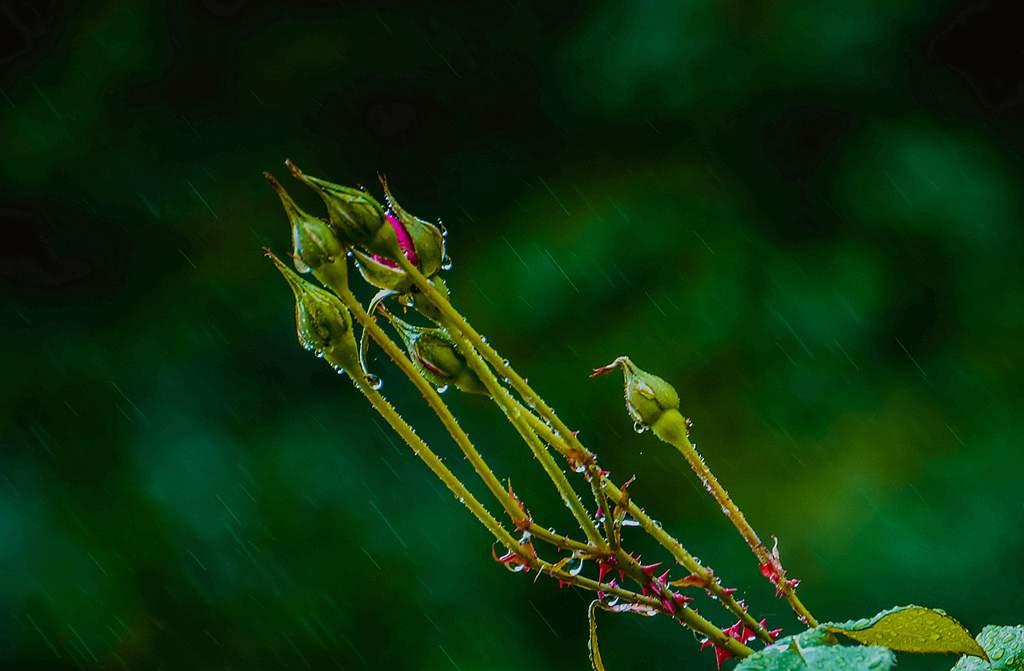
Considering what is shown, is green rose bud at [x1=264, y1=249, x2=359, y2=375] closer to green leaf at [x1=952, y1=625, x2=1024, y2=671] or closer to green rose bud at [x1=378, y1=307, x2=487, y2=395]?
green rose bud at [x1=378, y1=307, x2=487, y2=395]

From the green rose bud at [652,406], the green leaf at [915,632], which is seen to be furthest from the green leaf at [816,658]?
the green rose bud at [652,406]

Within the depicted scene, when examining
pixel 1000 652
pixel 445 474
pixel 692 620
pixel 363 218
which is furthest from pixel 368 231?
pixel 1000 652

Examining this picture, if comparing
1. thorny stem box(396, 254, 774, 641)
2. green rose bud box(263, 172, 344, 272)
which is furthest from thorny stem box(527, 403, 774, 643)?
green rose bud box(263, 172, 344, 272)

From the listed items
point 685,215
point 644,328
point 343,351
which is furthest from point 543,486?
point 343,351

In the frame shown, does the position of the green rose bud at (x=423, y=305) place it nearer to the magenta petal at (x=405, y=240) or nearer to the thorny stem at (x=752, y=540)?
the magenta petal at (x=405, y=240)

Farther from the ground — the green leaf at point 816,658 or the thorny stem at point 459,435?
the thorny stem at point 459,435

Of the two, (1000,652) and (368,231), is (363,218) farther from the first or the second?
(1000,652)

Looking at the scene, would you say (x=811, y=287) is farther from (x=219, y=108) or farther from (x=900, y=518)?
(x=219, y=108)
